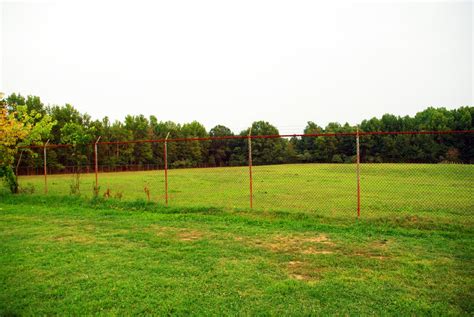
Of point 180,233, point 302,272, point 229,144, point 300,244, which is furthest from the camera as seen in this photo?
point 229,144

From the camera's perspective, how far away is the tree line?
16.7 metres

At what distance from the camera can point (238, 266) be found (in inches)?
203

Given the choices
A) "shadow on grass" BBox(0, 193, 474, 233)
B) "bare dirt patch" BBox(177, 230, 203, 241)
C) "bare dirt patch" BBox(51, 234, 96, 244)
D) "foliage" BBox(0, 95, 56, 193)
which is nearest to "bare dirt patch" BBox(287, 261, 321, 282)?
"bare dirt patch" BBox(177, 230, 203, 241)

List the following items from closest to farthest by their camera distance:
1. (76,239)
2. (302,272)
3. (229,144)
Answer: (302,272), (76,239), (229,144)

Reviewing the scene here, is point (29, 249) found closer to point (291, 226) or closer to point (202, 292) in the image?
point (202, 292)

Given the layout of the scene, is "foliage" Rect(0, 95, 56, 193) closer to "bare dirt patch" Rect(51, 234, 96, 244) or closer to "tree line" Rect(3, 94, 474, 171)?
"tree line" Rect(3, 94, 474, 171)

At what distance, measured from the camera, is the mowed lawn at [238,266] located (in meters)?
3.88

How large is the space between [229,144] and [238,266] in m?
40.1

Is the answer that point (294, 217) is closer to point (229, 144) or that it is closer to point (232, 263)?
point (232, 263)

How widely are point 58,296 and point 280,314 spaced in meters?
2.79

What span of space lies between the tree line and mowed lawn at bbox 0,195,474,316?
4.15 m

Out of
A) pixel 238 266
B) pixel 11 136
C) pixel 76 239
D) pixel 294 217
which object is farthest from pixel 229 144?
pixel 238 266

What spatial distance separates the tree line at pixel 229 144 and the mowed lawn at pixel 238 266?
4150mm

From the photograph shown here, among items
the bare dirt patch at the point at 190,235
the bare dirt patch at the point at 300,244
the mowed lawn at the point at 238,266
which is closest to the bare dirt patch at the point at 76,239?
the mowed lawn at the point at 238,266
